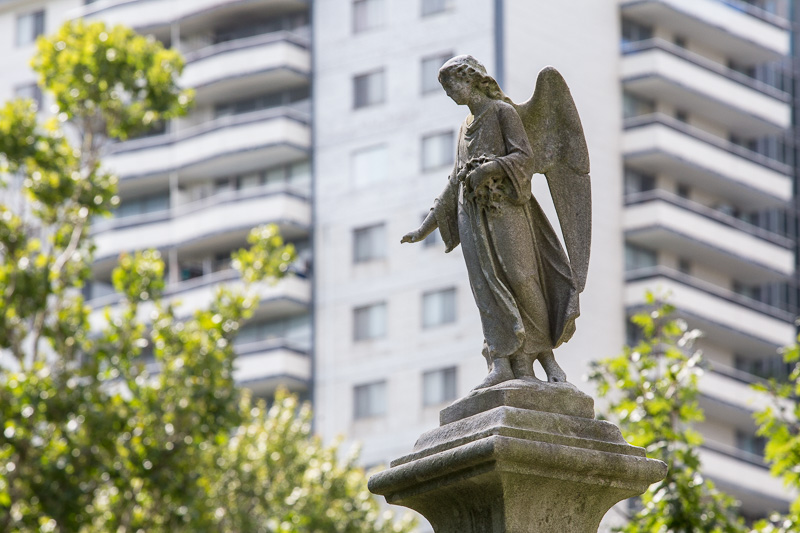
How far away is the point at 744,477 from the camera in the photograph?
5628 cm

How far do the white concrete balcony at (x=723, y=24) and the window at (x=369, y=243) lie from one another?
437 inches

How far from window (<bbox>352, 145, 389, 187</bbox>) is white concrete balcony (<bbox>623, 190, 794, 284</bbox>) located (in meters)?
7.97

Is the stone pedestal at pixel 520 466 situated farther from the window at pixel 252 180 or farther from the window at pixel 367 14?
the window at pixel 252 180

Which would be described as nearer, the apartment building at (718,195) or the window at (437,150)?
the window at (437,150)

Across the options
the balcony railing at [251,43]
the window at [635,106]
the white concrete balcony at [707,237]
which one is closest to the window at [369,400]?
the white concrete balcony at [707,237]

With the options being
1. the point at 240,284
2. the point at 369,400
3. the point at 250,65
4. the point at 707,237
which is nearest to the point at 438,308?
the point at 369,400

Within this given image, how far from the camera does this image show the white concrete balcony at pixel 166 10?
6184 cm

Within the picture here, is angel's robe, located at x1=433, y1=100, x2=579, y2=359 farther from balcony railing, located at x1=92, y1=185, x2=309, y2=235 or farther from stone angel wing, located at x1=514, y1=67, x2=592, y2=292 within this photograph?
balcony railing, located at x1=92, y1=185, x2=309, y2=235

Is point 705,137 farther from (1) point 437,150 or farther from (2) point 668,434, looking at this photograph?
(2) point 668,434

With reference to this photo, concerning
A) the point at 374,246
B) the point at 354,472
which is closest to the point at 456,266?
the point at 374,246

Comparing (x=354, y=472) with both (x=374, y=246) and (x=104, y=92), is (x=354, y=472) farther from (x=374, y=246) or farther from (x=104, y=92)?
(x=374, y=246)

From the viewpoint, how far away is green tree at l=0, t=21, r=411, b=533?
28.4 meters

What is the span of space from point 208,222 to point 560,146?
4919cm

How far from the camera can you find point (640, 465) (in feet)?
36.5
